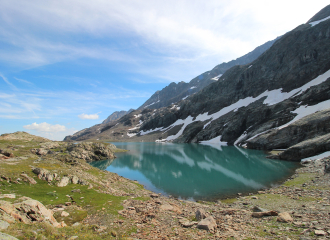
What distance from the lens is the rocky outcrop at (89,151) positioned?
2724 inches

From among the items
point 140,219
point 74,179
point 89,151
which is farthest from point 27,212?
point 89,151

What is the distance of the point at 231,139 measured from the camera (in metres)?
116

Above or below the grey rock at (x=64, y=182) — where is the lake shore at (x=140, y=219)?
below

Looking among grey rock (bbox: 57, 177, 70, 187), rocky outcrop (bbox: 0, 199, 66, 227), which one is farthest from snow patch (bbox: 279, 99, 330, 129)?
rocky outcrop (bbox: 0, 199, 66, 227)

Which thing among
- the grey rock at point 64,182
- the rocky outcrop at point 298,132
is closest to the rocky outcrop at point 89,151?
the grey rock at point 64,182

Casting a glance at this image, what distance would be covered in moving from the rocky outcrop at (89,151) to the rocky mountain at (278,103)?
6898 centimetres

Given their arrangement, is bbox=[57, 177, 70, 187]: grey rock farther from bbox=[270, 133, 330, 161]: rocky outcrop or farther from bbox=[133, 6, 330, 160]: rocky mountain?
bbox=[133, 6, 330, 160]: rocky mountain

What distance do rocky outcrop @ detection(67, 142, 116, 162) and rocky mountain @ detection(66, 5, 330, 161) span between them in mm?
68978

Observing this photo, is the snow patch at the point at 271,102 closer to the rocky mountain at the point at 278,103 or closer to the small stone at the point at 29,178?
the rocky mountain at the point at 278,103

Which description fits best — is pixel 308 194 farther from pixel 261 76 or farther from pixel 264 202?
pixel 261 76

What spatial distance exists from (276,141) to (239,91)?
310ft

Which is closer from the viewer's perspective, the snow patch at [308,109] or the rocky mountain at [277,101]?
the rocky mountain at [277,101]

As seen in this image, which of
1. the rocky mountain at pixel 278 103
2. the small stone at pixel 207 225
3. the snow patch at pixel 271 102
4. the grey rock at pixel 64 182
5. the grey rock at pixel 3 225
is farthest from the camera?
the snow patch at pixel 271 102

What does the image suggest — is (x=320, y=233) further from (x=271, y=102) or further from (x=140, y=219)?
(x=271, y=102)
